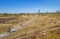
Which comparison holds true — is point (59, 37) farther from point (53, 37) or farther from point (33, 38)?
point (33, 38)

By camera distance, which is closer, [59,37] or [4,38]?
[59,37]

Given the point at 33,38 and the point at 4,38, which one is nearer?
the point at 33,38

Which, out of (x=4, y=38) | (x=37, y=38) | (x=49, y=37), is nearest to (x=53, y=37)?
(x=49, y=37)

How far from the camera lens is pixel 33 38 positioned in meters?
26.5

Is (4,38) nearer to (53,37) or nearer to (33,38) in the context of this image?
(33,38)

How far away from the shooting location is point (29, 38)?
2644cm

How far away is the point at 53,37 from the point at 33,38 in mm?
3236

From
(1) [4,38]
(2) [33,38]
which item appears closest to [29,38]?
(2) [33,38]

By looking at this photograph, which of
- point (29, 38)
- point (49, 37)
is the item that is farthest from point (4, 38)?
point (49, 37)

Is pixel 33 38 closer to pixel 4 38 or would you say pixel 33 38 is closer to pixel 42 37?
pixel 42 37

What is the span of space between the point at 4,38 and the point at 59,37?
11587mm

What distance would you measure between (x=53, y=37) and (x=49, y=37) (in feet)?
2.12

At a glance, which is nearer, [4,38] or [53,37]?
[53,37]

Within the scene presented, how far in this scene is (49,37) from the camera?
1051 inches
